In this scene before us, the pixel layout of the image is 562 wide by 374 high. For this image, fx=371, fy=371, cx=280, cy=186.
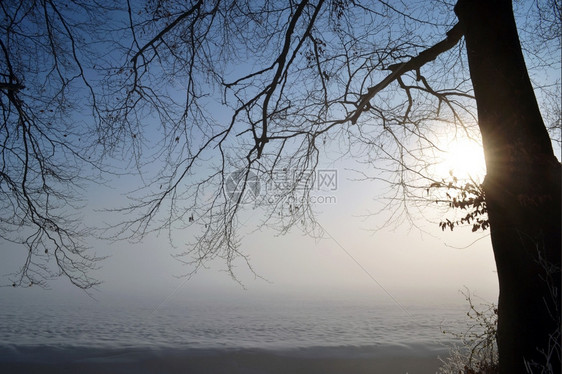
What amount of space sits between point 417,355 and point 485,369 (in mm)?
21871

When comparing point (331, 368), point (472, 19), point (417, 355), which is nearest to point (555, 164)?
point (472, 19)

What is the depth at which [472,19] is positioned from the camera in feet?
12.7

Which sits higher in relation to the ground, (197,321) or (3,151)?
(3,151)

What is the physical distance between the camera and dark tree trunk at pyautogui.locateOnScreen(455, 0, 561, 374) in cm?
321

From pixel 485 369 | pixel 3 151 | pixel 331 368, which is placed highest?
pixel 3 151

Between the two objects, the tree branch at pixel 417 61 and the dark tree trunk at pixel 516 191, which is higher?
the tree branch at pixel 417 61

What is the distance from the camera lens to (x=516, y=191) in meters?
3.42

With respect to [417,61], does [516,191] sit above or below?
below

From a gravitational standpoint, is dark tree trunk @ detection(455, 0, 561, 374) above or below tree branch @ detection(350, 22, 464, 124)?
below

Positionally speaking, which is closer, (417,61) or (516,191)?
(516,191)

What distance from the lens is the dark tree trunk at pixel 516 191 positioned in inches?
126

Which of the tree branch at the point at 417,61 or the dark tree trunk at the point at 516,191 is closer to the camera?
the dark tree trunk at the point at 516,191

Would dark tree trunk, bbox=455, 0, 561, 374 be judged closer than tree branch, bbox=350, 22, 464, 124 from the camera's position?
Yes

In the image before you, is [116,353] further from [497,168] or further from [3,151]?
[497,168]
